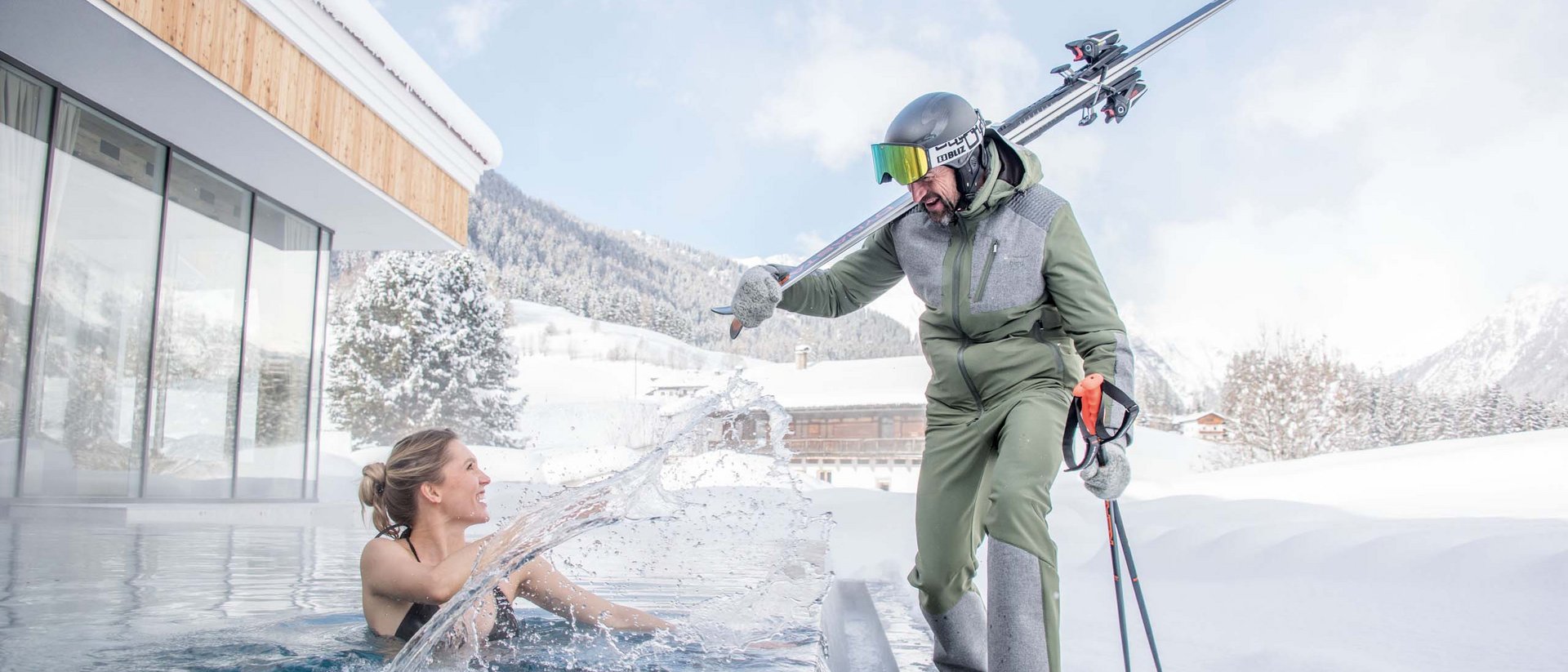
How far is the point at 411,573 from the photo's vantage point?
2.51 metres

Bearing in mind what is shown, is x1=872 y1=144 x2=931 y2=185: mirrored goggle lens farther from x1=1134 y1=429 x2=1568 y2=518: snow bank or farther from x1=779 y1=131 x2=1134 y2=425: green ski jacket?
x1=1134 y1=429 x2=1568 y2=518: snow bank

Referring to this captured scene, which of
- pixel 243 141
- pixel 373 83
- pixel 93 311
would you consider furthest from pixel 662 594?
pixel 373 83

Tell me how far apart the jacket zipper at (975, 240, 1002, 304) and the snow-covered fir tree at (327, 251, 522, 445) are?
31.3 m

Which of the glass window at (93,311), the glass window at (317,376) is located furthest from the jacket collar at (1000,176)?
the glass window at (317,376)

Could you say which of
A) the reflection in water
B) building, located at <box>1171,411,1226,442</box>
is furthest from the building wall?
building, located at <box>1171,411,1226,442</box>

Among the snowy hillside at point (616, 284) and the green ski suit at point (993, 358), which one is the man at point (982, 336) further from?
the snowy hillside at point (616, 284)

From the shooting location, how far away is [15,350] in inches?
249

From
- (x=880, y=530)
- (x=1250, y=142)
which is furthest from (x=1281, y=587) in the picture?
(x=1250, y=142)

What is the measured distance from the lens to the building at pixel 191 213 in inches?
248

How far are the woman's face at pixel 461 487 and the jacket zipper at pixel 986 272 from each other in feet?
4.45

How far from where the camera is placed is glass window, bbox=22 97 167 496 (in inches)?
263

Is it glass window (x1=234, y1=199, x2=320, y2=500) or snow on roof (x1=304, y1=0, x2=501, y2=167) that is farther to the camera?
glass window (x1=234, y1=199, x2=320, y2=500)

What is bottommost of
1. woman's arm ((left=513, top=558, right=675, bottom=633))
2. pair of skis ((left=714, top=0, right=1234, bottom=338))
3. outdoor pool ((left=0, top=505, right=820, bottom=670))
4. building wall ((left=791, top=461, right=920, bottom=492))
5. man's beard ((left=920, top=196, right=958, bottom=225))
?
building wall ((left=791, top=461, right=920, bottom=492))

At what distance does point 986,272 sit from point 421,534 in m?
1.62
